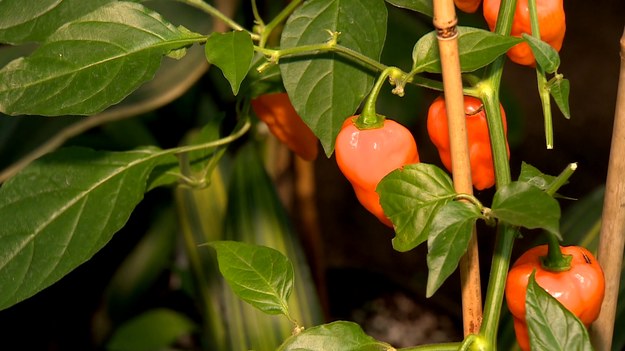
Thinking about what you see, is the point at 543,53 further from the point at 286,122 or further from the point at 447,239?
the point at 286,122

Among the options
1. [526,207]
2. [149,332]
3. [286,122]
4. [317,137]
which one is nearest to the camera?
[526,207]

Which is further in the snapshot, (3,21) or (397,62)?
(397,62)

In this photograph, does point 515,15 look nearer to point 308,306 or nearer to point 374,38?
point 374,38

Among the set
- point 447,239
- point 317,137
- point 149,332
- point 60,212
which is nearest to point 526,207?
point 447,239

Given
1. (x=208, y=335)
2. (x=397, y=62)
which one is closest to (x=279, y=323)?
(x=208, y=335)

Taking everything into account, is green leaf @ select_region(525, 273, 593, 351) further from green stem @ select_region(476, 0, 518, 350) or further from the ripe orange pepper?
the ripe orange pepper

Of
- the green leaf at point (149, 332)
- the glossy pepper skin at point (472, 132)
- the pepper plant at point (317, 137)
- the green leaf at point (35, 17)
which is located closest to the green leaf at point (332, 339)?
the pepper plant at point (317, 137)
